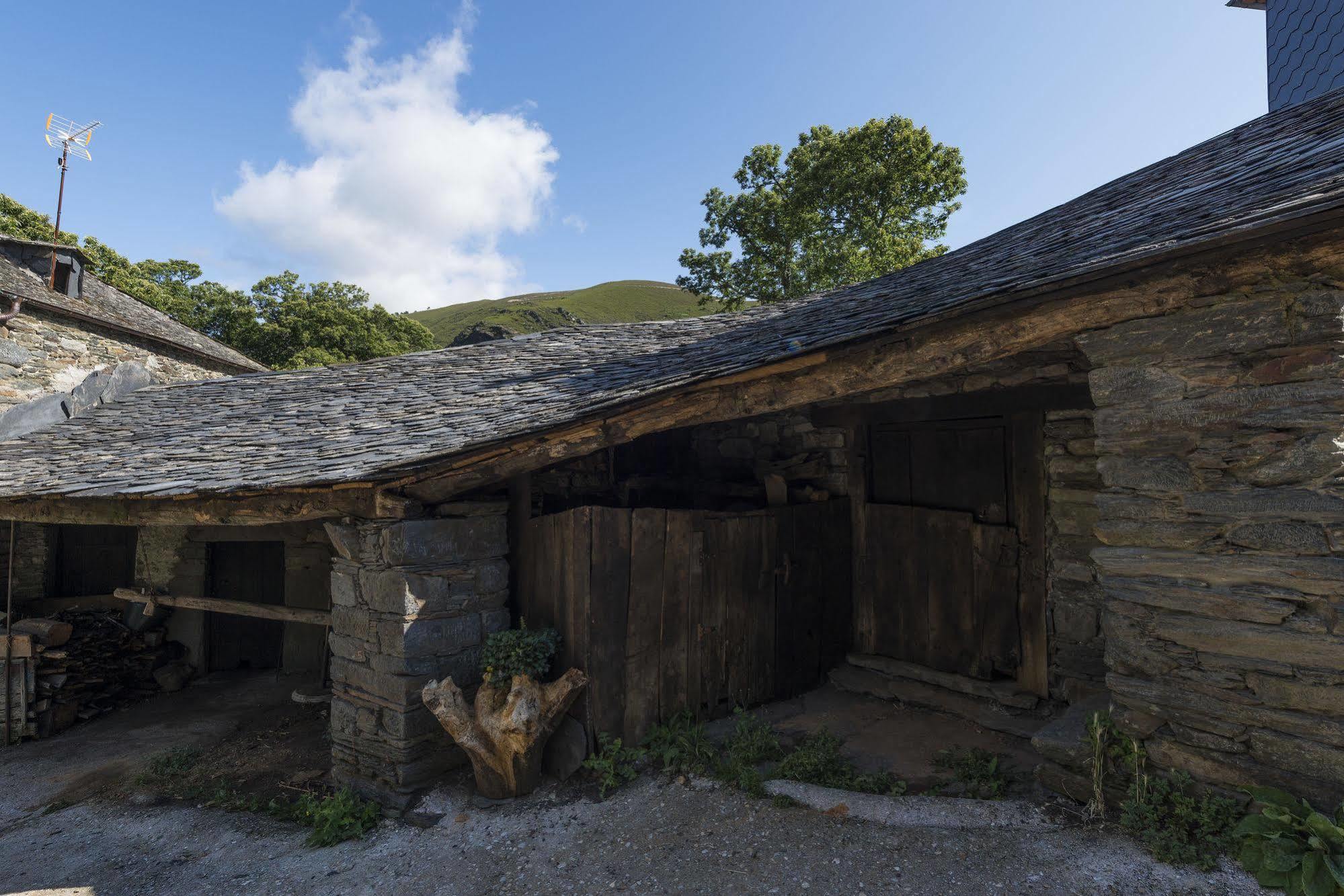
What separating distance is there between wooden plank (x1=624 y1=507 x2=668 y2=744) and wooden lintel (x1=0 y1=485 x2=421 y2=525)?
150 cm

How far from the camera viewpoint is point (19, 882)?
381 cm

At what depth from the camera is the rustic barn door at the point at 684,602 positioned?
4.38 meters

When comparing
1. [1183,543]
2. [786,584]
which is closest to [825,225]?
[786,584]

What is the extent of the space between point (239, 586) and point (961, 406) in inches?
325

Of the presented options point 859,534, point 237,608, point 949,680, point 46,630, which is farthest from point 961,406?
point 46,630

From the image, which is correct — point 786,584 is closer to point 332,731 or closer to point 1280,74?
point 332,731

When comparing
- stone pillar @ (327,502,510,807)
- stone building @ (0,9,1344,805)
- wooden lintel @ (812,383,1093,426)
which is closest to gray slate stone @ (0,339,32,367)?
stone building @ (0,9,1344,805)

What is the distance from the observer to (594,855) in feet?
11.5

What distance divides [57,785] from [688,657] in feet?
17.0

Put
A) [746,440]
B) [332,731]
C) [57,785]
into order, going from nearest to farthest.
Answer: [332,731], [57,785], [746,440]

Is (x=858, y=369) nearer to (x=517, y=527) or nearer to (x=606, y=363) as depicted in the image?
(x=517, y=527)

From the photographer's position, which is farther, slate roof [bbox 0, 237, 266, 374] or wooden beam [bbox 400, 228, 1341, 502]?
slate roof [bbox 0, 237, 266, 374]

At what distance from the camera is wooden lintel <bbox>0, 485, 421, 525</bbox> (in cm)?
439

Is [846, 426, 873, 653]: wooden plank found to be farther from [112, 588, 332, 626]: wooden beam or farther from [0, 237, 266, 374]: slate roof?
[0, 237, 266, 374]: slate roof
